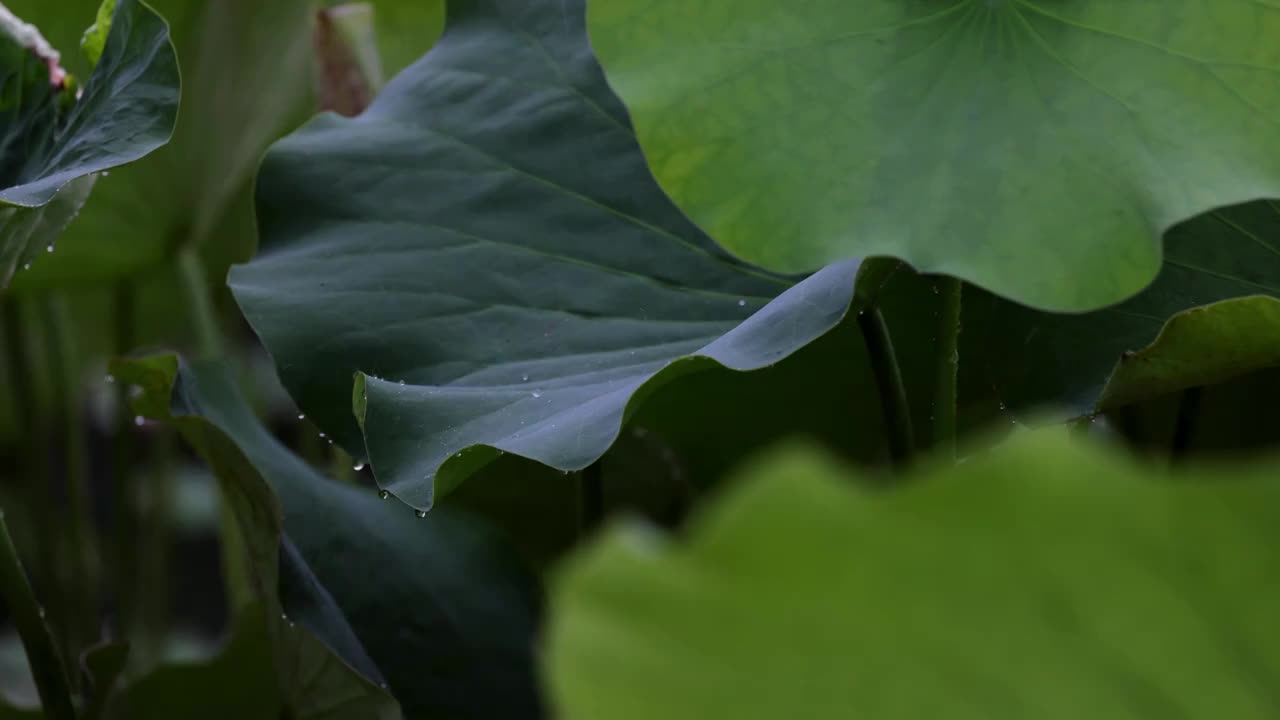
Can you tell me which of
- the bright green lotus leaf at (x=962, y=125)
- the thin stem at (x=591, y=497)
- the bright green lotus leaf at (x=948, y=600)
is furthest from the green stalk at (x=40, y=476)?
the bright green lotus leaf at (x=948, y=600)

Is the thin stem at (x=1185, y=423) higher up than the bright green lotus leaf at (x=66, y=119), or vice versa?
the bright green lotus leaf at (x=66, y=119)

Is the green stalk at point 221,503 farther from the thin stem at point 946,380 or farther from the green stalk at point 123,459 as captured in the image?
the thin stem at point 946,380

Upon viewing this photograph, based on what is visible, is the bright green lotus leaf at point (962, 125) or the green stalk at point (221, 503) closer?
the bright green lotus leaf at point (962, 125)

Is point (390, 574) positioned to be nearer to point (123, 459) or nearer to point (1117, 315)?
point (1117, 315)

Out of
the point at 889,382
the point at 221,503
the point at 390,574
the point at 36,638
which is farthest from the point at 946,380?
the point at 221,503

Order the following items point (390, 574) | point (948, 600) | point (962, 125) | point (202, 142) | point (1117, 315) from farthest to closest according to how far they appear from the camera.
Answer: point (202, 142), point (390, 574), point (1117, 315), point (962, 125), point (948, 600)

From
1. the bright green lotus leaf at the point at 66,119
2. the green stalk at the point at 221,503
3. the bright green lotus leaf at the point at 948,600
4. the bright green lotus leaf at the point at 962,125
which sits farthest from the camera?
the green stalk at the point at 221,503

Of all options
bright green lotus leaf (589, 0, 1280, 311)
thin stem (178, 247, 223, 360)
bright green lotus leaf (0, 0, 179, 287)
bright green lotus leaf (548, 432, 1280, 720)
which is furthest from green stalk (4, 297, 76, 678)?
bright green lotus leaf (548, 432, 1280, 720)
